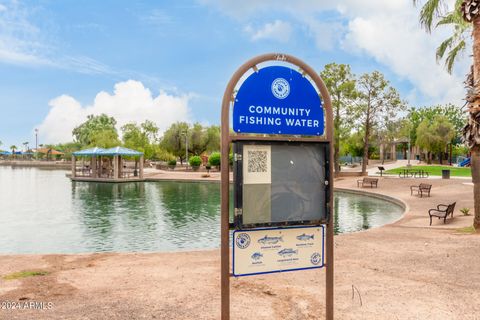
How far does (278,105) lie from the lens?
4.52 m

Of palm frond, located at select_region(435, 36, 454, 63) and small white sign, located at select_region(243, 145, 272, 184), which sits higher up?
palm frond, located at select_region(435, 36, 454, 63)

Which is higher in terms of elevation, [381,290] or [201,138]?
[201,138]

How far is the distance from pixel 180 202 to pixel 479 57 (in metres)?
17.8

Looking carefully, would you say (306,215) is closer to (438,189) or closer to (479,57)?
(479,57)

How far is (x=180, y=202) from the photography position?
2447cm

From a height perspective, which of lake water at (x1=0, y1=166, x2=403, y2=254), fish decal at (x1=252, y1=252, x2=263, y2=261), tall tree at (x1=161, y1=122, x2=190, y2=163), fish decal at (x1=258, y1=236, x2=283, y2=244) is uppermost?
tall tree at (x1=161, y1=122, x2=190, y2=163)

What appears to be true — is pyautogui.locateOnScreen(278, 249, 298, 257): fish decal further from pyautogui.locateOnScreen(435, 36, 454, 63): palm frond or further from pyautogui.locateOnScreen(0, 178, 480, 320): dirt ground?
pyautogui.locateOnScreen(435, 36, 454, 63): palm frond

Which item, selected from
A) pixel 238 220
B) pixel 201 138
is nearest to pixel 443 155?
pixel 201 138

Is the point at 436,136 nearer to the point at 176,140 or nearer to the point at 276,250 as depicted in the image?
the point at 176,140

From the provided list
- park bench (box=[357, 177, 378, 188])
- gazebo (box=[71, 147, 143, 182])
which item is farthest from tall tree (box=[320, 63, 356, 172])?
gazebo (box=[71, 147, 143, 182])

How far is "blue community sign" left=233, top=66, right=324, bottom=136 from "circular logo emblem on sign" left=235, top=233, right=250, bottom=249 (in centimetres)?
119

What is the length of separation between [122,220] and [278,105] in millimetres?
15020

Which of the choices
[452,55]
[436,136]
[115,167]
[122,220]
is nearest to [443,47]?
[452,55]

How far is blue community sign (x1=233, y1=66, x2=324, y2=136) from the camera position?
437cm
